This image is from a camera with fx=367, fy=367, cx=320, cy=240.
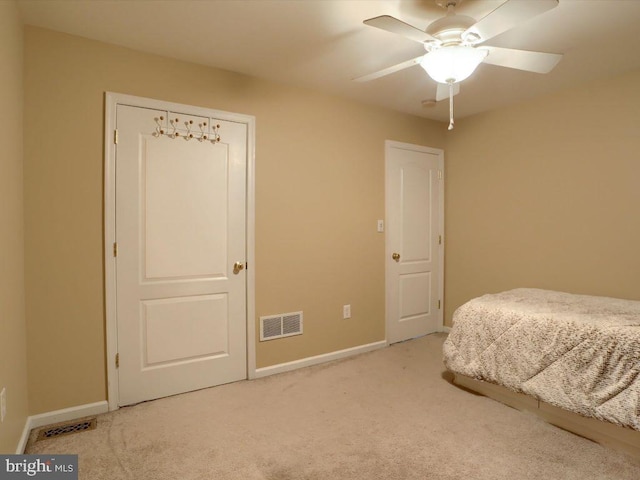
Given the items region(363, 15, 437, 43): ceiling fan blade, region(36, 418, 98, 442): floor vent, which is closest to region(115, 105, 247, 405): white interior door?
region(36, 418, 98, 442): floor vent

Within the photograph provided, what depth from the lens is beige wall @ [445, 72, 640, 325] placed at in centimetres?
A: 290

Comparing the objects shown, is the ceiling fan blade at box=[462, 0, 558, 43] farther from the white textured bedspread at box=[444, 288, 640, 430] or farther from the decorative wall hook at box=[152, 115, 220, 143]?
the decorative wall hook at box=[152, 115, 220, 143]

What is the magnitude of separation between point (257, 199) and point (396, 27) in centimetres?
168

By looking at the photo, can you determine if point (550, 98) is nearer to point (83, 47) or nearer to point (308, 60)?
point (308, 60)

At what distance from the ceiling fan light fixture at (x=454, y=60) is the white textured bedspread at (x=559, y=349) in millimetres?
1571

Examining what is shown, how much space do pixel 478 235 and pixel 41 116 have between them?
384 centimetres

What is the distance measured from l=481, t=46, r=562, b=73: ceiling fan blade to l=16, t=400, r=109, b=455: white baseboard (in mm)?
3078

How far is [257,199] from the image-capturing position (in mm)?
2963

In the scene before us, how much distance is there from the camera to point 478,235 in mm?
3920

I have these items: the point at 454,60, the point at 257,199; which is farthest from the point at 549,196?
the point at 257,199

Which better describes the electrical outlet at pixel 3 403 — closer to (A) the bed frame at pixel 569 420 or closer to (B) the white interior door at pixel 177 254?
(B) the white interior door at pixel 177 254

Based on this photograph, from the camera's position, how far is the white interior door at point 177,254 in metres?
2.47

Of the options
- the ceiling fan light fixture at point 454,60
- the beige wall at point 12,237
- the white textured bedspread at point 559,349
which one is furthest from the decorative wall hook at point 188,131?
the white textured bedspread at point 559,349

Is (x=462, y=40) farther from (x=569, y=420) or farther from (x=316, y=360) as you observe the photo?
(x=316, y=360)
